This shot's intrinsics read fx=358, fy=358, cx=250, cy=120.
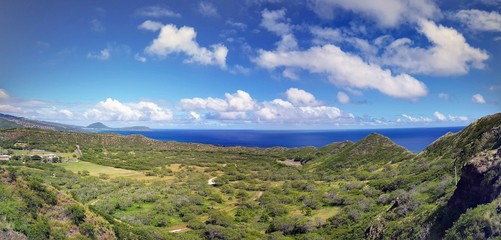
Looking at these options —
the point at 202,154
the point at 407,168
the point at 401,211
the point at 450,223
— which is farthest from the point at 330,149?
the point at 450,223

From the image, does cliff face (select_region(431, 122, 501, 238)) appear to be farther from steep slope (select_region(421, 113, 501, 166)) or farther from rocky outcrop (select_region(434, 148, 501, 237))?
steep slope (select_region(421, 113, 501, 166))

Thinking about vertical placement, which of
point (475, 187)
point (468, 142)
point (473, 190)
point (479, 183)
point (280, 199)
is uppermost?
point (468, 142)

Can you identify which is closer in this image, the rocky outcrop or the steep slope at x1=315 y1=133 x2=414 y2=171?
the rocky outcrop

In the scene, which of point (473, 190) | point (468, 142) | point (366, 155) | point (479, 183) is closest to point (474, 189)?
point (473, 190)

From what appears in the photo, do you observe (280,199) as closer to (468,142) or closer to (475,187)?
(468,142)

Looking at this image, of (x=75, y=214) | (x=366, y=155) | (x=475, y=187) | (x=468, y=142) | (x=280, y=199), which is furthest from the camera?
(x=366, y=155)

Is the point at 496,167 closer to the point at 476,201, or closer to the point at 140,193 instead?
the point at 476,201

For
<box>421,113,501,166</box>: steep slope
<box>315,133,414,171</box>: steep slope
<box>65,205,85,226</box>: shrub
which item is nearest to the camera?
<box>65,205,85,226</box>: shrub

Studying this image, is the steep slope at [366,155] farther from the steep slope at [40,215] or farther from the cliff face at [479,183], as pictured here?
the steep slope at [40,215]

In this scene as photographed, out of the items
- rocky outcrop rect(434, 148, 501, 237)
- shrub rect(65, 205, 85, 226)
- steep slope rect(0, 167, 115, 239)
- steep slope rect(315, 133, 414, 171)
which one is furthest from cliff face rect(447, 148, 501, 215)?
steep slope rect(315, 133, 414, 171)

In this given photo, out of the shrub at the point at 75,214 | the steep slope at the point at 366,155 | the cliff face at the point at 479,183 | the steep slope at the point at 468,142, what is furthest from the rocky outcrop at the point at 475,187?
the steep slope at the point at 366,155
